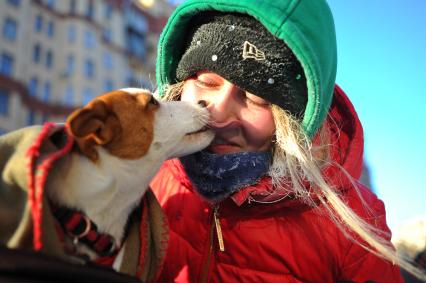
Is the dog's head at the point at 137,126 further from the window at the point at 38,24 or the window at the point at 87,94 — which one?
the window at the point at 38,24

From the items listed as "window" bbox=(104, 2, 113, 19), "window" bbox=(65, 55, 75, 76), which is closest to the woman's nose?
"window" bbox=(65, 55, 75, 76)

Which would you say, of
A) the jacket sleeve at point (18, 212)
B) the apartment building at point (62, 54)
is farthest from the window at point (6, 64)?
the jacket sleeve at point (18, 212)

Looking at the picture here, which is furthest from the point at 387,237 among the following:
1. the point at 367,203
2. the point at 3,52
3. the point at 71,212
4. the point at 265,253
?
the point at 3,52

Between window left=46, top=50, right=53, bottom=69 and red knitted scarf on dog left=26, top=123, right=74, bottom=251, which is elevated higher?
red knitted scarf on dog left=26, top=123, right=74, bottom=251

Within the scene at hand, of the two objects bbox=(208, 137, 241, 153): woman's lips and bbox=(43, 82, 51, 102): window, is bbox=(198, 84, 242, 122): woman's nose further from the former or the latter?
bbox=(43, 82, 51, 102): window

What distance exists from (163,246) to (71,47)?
101ft

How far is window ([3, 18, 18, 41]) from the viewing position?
83.5ft

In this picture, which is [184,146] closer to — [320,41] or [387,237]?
[320,41]

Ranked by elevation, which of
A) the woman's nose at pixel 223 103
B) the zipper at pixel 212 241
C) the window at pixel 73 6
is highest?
the woman's nose at pixel 223 103

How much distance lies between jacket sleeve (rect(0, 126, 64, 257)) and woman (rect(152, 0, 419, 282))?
0.82 meters

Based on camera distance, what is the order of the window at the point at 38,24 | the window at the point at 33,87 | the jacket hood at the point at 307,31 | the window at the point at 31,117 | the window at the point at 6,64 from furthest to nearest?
the window at the point at 38,24 < the window at the point at 33,87 < the window at the point at 31,117 < the window at the point at 6,64 < the jacket hood at the point at 307,31

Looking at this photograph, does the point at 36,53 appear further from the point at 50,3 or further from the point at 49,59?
the point at 50,3

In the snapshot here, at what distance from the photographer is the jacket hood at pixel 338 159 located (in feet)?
6.84

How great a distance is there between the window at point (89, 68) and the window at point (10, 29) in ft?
18.0
